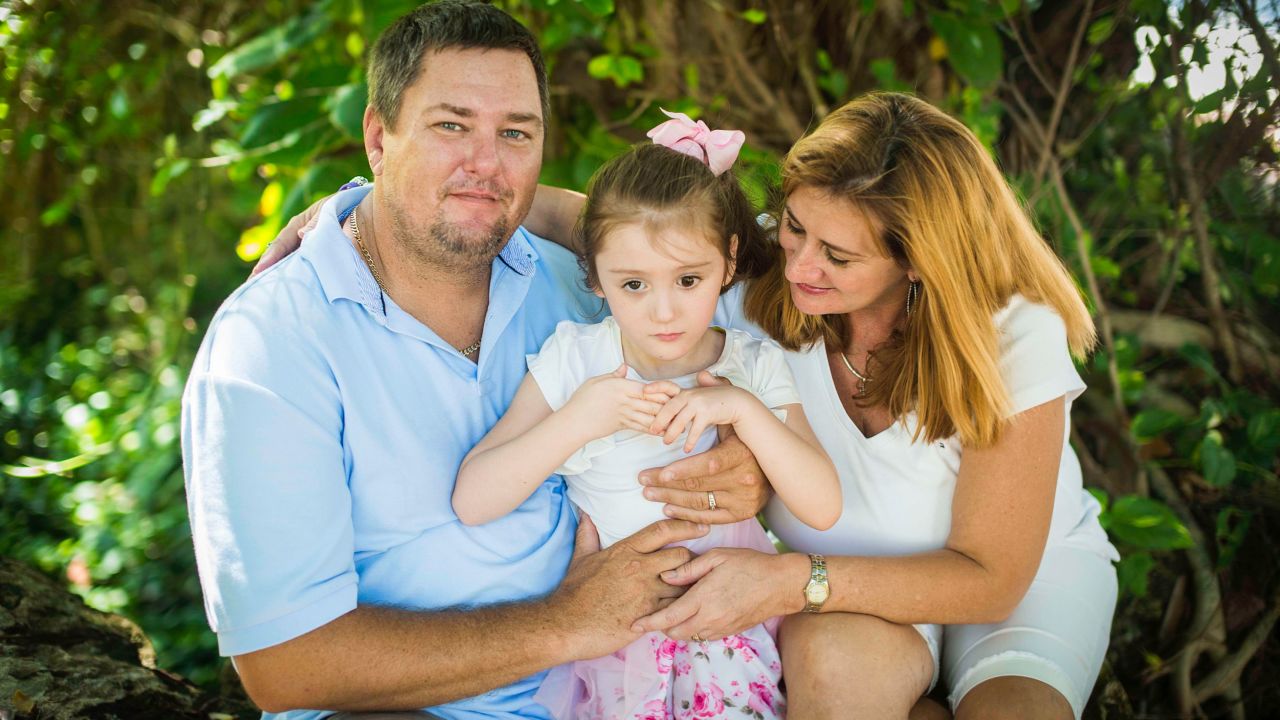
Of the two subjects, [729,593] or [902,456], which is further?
[902,456]

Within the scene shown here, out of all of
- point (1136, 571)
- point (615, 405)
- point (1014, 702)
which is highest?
point (615, 405)

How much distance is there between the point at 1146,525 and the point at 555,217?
73.1 inches

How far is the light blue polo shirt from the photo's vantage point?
169 cm

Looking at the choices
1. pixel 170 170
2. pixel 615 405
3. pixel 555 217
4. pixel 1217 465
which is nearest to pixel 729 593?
pixel 615 405

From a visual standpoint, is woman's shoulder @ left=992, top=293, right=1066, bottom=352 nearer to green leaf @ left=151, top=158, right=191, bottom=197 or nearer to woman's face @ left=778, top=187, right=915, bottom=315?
woman's face @ left=778, top=187, right=915, bottom=315

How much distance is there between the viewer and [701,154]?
202 cm

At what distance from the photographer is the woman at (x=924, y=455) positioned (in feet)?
6.33

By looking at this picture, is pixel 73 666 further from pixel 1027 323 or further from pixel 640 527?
pixel 1027 323

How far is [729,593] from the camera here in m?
1.92

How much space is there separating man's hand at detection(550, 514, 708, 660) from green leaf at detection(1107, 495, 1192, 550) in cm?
138

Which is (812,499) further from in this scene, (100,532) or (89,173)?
(89,173)

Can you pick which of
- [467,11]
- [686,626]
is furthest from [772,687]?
[467,11]

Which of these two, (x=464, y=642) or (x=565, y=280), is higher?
(x=565, y=280)

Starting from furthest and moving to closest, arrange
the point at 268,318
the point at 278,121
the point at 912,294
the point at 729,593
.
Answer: the point at 278,121, the point at 912,294, the point at 729,593, the point at 268,318
